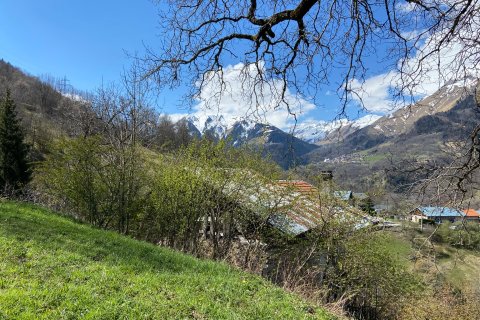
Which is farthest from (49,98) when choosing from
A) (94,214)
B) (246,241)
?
(246,241)

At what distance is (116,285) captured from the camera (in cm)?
531

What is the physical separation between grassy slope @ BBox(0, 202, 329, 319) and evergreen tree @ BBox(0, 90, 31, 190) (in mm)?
23588

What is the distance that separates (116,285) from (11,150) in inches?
1166

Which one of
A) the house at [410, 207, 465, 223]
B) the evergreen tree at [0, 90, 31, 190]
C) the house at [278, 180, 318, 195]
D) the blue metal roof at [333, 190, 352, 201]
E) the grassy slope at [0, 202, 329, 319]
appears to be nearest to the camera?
the house at [410, 207, 465, 223]

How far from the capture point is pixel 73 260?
645 cm

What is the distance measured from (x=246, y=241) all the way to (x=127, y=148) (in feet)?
21.0

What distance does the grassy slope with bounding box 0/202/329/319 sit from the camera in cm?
440

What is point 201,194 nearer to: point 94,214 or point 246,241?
point 246,241

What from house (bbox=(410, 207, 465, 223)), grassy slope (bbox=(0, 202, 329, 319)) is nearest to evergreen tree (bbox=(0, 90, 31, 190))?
grassy slope (bbox=(0, 202, 329, 319))

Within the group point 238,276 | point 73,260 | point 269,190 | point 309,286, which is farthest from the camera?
point 269,190

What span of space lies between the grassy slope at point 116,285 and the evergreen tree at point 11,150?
77.4 feet

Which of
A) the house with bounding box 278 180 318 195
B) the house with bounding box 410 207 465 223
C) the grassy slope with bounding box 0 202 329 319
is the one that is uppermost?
the house with bounding box 278 180 318 195

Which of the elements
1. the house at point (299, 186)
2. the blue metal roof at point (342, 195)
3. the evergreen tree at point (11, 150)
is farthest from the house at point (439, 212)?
the evergreen tree at point (11, 150)

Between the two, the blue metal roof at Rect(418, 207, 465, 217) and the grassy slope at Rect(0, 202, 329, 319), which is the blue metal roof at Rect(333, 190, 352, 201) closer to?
the grassy slope at Rect(0, 202, 329, 319)
